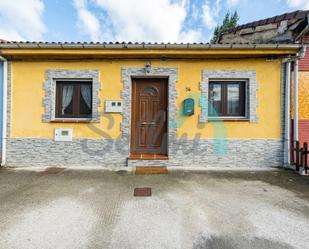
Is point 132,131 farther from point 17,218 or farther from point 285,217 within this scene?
point 285,217

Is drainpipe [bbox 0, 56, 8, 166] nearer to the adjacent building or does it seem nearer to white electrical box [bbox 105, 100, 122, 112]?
white electrical box [bbox 105, 100, 122, 112]

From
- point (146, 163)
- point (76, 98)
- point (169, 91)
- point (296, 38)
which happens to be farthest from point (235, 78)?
point (76, 98)

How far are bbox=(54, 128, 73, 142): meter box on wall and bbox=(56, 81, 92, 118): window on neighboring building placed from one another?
49cm

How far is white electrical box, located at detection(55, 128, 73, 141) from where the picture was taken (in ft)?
18.1

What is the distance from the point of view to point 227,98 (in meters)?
5.69

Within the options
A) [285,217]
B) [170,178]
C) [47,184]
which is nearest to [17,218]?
[47,184]

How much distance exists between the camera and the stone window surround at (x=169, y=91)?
554 cm

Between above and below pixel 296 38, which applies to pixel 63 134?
below

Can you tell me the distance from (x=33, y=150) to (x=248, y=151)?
20.1 feet

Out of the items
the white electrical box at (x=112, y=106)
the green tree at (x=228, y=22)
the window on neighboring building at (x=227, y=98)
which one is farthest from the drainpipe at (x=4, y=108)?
the green tree at (x=228, y=22)

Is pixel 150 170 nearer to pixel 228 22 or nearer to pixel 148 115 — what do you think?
pixel 148 115

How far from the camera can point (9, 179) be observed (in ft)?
14.5

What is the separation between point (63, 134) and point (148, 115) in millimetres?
2504

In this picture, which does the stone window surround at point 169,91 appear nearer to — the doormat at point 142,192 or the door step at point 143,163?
the door step at point 143,163
